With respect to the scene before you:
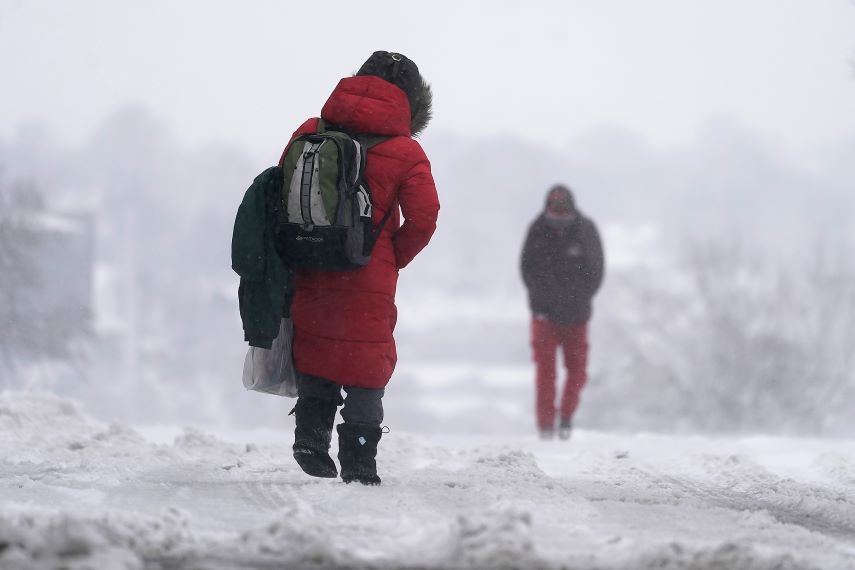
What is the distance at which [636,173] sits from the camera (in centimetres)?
8281

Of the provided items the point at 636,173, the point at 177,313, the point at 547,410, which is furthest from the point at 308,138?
the point at 636,173

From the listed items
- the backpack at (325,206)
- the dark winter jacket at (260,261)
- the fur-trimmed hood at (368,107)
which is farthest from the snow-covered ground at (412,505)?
the fur-trimmed hood at (368,107)

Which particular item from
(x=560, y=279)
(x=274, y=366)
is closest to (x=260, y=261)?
(x=274, y=366)

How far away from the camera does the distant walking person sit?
839cm

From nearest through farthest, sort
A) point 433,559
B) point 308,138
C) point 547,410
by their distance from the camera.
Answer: point 433,559, point 308,138, point 547,410

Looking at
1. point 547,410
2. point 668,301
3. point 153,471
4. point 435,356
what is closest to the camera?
point 153,471

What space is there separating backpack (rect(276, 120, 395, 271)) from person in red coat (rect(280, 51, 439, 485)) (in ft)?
0.30

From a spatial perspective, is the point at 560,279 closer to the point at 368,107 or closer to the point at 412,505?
the point at 368,107

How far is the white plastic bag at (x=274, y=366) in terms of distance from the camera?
491 centimetres

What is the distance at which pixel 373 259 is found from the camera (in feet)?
15.6

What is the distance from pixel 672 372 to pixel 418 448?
2773 centimetres

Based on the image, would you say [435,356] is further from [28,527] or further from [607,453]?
[28,527]

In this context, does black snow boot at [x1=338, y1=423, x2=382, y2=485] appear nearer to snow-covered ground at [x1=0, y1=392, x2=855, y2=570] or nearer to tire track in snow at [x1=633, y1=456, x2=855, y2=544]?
snow-covered ground at [x1=0, y1=392, x2=855, y2=570]

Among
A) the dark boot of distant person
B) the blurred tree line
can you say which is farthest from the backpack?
the blurred tree line
